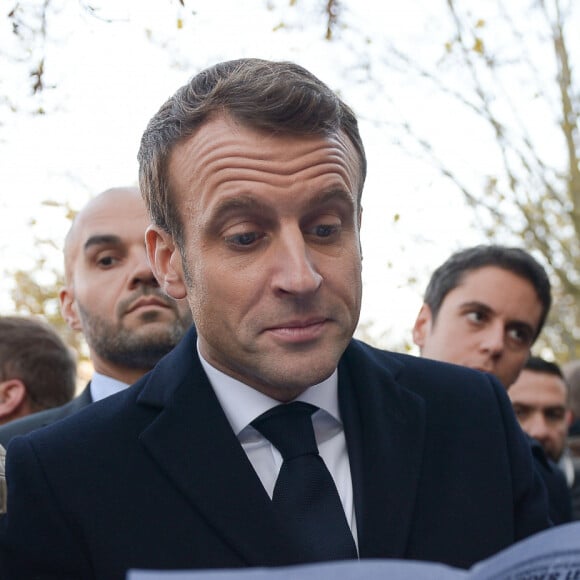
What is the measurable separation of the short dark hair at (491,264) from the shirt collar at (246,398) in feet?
7.05

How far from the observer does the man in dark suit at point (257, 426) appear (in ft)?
7.59

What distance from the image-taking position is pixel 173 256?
8.67 feet

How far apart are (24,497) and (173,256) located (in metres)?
0.70

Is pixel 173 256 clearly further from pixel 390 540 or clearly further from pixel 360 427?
pixel 390 540

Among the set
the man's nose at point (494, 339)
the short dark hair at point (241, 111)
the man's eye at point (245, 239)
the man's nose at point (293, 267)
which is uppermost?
the short dark hair at point (241, 111)

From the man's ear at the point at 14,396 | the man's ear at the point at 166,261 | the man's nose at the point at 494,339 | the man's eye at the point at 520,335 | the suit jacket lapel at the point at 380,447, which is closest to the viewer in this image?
the suit jacket lapel at the point at 380,447

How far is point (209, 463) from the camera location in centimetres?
239

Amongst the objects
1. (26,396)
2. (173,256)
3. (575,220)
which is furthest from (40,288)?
(173,256)

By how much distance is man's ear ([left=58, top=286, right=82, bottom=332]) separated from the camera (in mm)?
4573

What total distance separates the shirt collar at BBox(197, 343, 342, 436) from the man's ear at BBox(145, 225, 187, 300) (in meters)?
0.21

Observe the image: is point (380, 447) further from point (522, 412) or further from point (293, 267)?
point (522, 412)

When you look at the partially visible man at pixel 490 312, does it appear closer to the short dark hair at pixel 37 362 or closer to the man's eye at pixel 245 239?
the short dark hair at pixel 37 362

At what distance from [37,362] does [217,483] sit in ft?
9.19

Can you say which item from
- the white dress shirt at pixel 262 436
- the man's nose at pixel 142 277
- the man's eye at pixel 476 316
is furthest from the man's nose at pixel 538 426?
the white dress shirt at pixel 262 436
